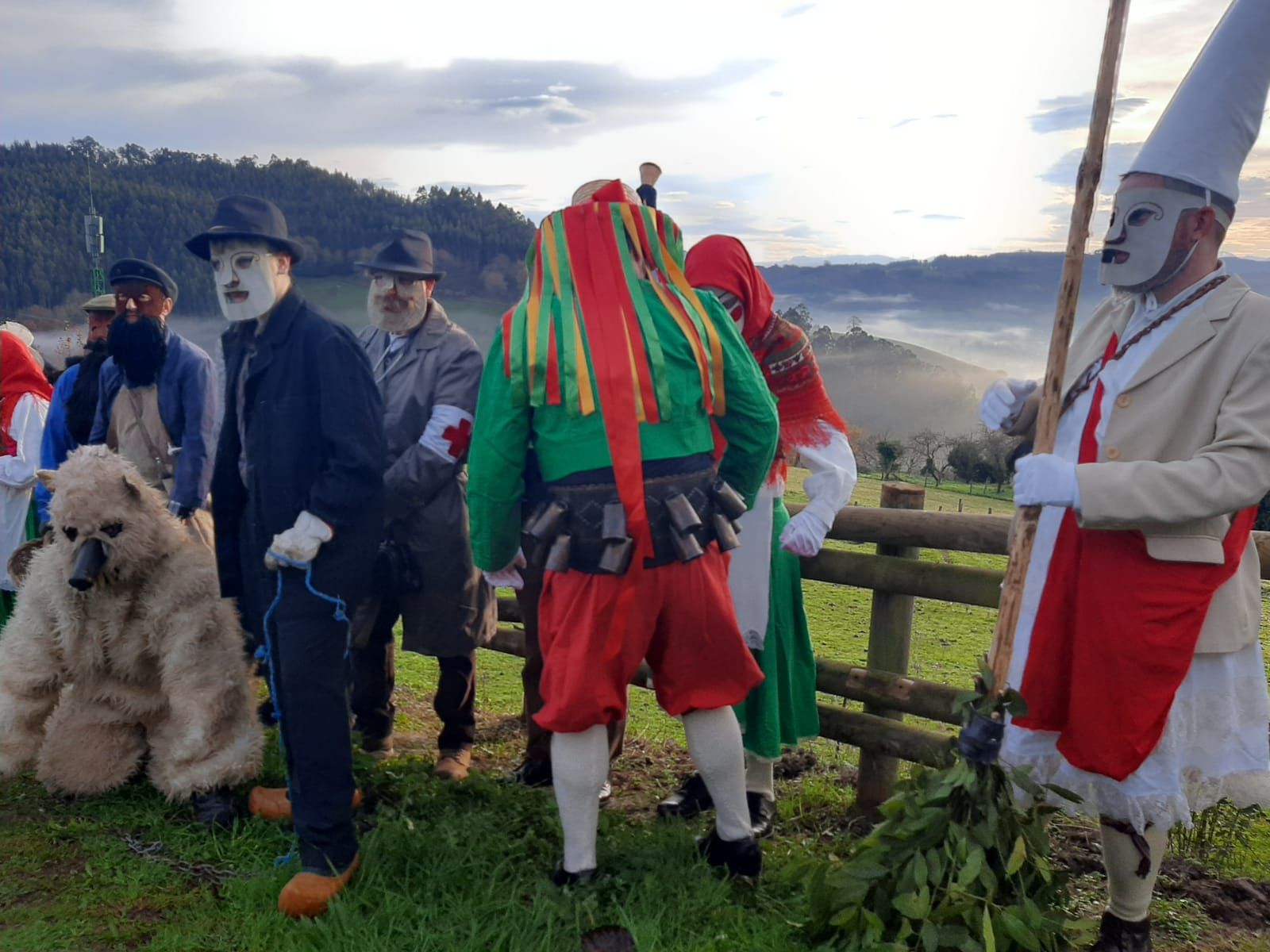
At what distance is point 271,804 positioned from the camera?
154 inches

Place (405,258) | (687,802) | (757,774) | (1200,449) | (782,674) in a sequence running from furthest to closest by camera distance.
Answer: (405,258) < (687,802) < (757,774) < (782,674) < (1200,449)

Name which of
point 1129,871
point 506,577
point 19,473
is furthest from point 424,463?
point 19,473

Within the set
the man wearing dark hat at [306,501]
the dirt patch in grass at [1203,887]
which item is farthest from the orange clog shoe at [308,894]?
the dirt patch in grass at [1203,887]

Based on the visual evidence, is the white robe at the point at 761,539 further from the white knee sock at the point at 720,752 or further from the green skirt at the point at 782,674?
the white knee sock at the point at 720,752

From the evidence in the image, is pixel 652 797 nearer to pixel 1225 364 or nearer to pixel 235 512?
pixel 235 512

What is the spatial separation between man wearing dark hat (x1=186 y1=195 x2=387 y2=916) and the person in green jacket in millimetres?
460

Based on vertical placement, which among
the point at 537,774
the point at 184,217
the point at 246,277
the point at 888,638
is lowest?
the point at 537,774

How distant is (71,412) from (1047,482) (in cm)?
498

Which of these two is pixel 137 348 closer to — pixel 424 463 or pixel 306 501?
pixel 424 463

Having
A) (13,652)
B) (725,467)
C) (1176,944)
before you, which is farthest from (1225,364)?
(13,652)

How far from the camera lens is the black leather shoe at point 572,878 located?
3.12m

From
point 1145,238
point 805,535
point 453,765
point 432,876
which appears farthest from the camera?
point 453,765

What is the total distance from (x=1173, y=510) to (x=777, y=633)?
61.3 inches

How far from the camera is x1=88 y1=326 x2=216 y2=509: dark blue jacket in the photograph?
4527 mm
